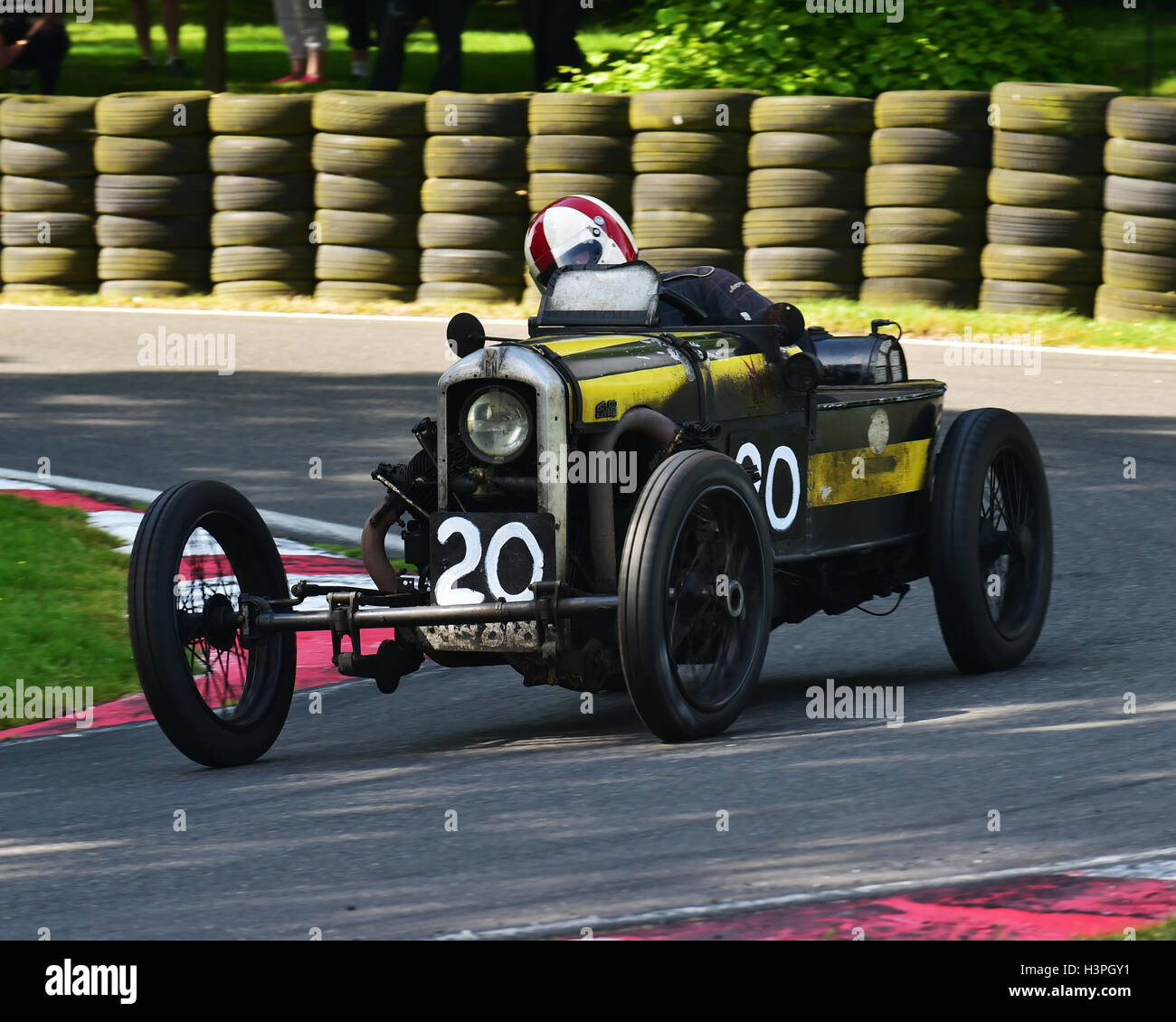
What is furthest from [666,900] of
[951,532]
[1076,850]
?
[951,532]

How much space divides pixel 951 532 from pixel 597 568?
5.16 ft

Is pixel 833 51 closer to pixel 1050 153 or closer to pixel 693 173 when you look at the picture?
pixel 693 173

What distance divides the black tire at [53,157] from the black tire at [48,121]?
43 mm

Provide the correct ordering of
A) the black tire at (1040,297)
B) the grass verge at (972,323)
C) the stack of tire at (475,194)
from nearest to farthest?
the grass verge at (972,323) → the black tire at (1040,297) → the stack of tire at (475,194)

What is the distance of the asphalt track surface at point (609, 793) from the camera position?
16.5ft

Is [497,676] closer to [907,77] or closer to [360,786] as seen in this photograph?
[360,786]

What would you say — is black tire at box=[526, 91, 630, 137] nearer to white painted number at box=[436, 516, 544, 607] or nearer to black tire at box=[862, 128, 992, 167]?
black tire at box=[862, 128, 992, 167]

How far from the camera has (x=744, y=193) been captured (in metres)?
15.9

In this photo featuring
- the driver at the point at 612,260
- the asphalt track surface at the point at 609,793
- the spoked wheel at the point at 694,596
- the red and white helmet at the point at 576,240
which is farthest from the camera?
the red and white helmet at the point at 576,240

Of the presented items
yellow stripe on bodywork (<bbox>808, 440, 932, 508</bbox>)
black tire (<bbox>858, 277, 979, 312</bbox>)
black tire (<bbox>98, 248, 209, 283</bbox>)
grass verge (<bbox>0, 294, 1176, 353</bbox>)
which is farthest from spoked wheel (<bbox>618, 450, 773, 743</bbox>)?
black tire (<bbox>98, 248, 209, 283</bbox>)

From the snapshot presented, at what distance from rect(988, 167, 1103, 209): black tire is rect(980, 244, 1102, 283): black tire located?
1.03 feet

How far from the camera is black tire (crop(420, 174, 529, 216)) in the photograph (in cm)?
1627

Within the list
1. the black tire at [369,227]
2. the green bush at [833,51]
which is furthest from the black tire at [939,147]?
the black tire at [369,227]

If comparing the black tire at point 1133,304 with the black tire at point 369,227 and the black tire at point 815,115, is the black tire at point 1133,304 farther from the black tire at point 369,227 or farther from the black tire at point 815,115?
the black tire at point 369,227
